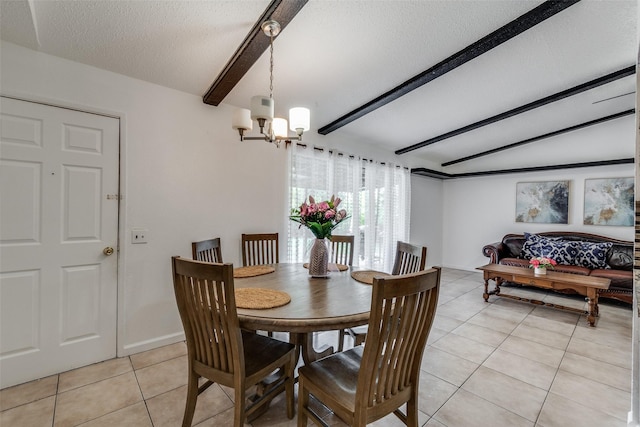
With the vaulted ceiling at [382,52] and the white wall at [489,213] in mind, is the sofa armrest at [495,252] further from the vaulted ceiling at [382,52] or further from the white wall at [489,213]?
the vaulted ceiling at [382,52]

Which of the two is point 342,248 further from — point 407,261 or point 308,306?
point 308,306

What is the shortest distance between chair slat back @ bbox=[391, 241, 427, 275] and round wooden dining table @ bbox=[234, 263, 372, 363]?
460mm

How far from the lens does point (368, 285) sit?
1.84 metres

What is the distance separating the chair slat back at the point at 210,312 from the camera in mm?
1214

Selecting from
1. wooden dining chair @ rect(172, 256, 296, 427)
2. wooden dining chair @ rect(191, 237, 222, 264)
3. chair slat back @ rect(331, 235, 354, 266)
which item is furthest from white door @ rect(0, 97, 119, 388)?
chair slat back @ rect(331, 235, 354, 266)

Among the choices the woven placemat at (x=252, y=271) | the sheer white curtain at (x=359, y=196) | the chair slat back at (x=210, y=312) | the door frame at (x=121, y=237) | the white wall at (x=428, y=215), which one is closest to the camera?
the chair slat back at (x=210, y=312)

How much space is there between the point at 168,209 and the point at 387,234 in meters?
3.29

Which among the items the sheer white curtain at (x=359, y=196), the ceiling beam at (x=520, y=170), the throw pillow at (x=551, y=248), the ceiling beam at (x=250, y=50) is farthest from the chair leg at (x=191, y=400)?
the throw pillow at (x=551, y=248)

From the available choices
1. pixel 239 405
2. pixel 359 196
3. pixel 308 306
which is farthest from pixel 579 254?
pixel 239 405

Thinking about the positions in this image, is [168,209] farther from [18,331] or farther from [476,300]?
[476,300]

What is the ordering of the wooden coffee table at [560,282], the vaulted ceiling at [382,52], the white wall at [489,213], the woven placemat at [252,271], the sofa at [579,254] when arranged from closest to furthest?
1. the vaulted ceiling at [382,52]
2. the woven placemat at [252,271]
3. the wooden coffee table at [560,282]
4. the sofa at [579,254]
5. the white wall at [489,213]

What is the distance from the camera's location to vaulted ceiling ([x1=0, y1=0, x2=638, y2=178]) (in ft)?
5.92

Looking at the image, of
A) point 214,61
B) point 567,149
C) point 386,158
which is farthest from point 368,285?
point 567,149

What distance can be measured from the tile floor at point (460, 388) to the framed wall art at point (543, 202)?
246cm
